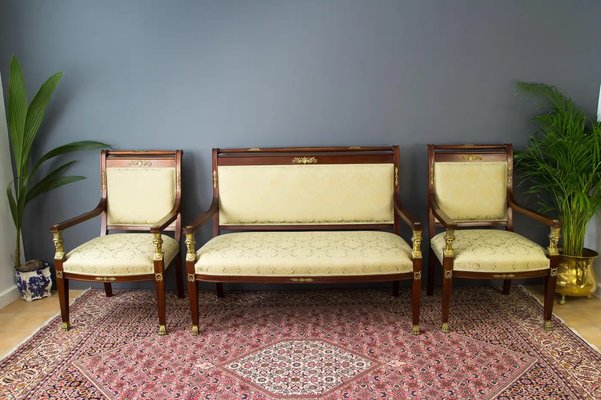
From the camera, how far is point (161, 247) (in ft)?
8.40

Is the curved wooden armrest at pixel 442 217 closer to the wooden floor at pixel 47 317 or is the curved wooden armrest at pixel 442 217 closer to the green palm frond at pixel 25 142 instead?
the wooden floor at pixel 47 317

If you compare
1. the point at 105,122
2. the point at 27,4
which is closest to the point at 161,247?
the point at 105,122

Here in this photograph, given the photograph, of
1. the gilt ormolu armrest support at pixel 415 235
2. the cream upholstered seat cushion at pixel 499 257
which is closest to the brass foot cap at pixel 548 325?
the cream upholstered seat cushion at pixel 499 257

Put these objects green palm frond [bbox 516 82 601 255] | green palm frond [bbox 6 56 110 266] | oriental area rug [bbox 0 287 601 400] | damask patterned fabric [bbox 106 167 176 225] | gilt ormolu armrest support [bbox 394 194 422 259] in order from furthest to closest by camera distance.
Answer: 1. damask patterned fabric [bbox 106 167 176 225]
2. green palm frond [bbox 6 56 110 266]
3. green palm frond [bbox 516 82 601 255]
4. gilt ormolu armrest support [bbox 394 194 422 259]
5. oriental area rug [bbox 0 287 601 400]

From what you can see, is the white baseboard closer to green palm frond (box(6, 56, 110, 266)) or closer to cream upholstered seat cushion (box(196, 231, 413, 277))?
green palm frond (box(6, 56, 110, 266))

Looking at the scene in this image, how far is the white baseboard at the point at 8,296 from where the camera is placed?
3004mm

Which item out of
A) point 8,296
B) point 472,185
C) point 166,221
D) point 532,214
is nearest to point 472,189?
point 472,185

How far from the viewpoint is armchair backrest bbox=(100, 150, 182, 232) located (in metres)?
2.97

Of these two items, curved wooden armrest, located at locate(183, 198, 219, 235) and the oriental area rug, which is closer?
the oriental area rug

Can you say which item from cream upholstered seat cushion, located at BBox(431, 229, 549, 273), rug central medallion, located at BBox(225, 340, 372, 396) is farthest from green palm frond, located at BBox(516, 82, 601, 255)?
rug central medallion, located at BBox(225, 340, 372, 396)

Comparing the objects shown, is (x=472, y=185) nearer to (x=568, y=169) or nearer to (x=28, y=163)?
(x=568, y=169)

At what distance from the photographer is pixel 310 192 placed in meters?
2.93

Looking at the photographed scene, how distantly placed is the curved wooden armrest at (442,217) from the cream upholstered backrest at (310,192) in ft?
0.89

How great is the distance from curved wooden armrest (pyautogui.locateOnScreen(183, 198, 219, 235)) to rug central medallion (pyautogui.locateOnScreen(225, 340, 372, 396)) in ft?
2.44
